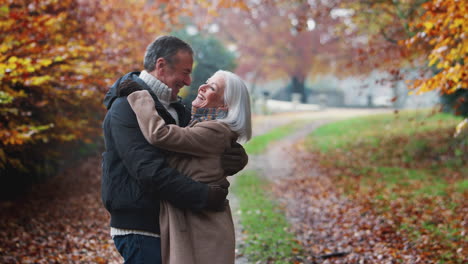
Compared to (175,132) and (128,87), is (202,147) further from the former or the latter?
(128,87)

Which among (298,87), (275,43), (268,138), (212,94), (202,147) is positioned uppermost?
(275,43)

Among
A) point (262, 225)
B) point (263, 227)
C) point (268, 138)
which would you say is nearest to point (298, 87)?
point (268, 138)

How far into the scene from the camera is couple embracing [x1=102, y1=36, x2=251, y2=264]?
242 cm

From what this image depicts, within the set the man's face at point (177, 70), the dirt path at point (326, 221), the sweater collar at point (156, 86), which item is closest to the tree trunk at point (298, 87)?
the dirt path at point (326, 221)

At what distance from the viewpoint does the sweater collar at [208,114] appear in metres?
2.66

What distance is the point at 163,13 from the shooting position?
673 inches

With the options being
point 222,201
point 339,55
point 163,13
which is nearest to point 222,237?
point 222,201

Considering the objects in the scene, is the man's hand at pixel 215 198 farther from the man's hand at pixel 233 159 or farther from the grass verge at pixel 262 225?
the grass verge at pixel 262 225

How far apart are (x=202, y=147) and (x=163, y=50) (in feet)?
2.03

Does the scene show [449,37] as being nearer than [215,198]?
No

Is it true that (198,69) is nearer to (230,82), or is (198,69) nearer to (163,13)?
(163,13)

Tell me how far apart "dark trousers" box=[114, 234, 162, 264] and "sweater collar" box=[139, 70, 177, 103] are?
79 cm

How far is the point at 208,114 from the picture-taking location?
267 cm

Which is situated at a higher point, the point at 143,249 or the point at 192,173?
the point at 192,173
